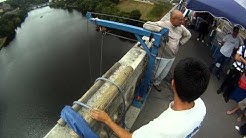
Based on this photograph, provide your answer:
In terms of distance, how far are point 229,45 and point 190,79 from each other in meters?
4.13

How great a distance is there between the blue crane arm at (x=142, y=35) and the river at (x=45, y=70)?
2676 centimetres

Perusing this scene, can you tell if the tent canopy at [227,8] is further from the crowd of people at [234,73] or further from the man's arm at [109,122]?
the man's arm at [109,122]

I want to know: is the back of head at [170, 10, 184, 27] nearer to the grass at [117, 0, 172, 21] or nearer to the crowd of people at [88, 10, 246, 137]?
the crowd of people at [88, 10, 246, 137]

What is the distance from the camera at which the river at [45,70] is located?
30.2m

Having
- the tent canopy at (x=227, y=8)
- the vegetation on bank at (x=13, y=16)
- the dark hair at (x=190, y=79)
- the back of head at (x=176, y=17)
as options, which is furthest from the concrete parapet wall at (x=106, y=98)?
the vegetation on bank at (x=13, y=16)

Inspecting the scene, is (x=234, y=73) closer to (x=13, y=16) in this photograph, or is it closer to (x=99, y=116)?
Answer: (x=99, y=116)

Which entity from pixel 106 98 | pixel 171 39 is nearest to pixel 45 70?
pixel 171 39

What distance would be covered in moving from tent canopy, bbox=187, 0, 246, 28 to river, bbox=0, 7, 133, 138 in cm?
2695

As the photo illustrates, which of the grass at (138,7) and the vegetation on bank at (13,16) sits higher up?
the grass at (138,7)

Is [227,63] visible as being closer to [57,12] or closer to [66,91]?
[66,91]

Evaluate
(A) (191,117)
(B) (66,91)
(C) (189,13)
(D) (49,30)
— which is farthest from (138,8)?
(A) (191,117)

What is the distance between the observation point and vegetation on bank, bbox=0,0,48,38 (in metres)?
44.3

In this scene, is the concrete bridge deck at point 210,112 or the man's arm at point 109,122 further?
the concrete bridge deck at point 210,112

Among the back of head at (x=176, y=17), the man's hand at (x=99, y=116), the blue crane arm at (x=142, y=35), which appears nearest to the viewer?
the man's hand at (x=99, y=116)
